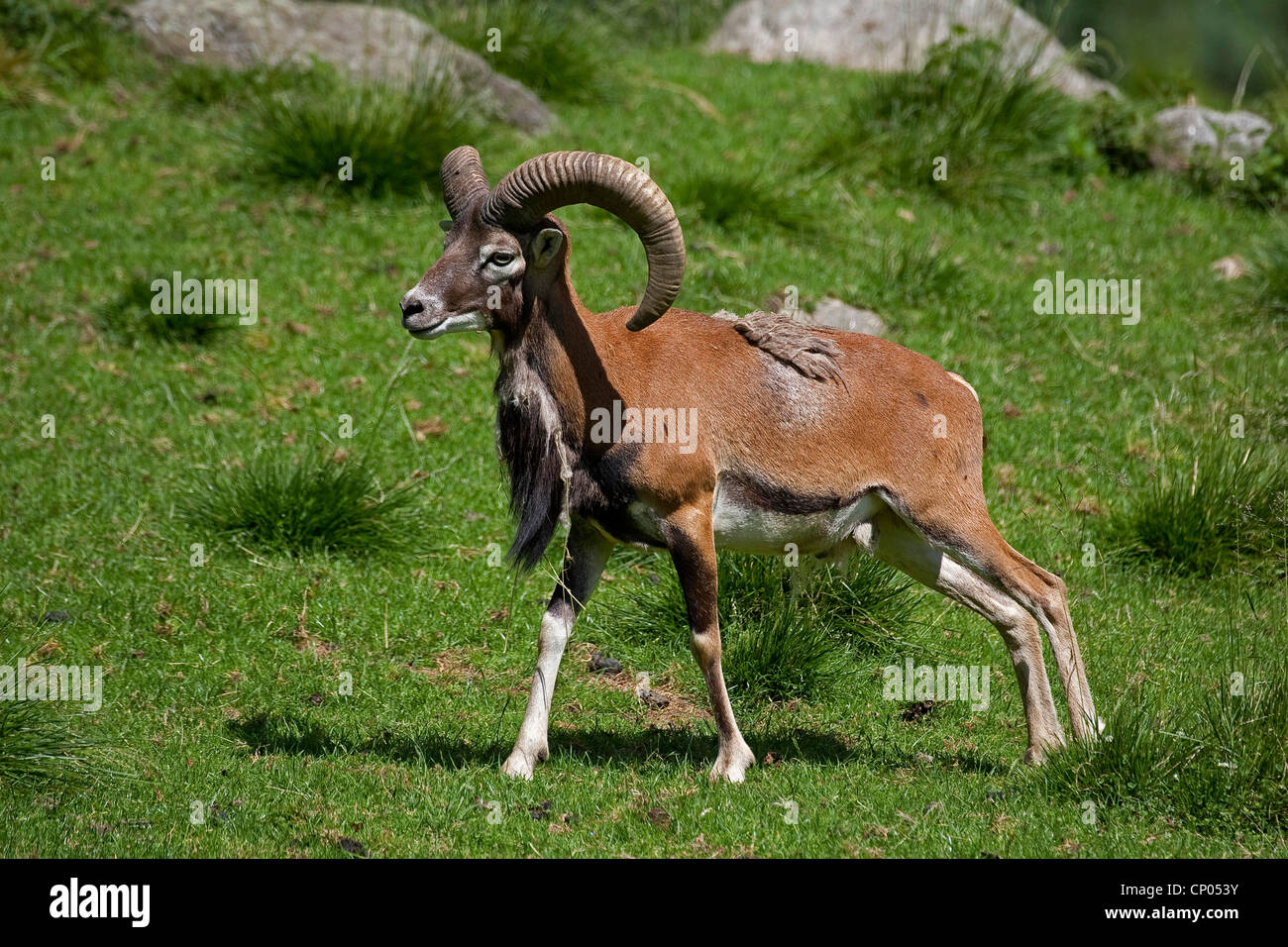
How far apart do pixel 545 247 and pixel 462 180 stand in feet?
1.98

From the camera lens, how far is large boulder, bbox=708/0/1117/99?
59.2ft

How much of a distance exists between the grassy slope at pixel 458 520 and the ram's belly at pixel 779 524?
1.16 metres

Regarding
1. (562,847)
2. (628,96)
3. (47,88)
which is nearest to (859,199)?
(628,96)

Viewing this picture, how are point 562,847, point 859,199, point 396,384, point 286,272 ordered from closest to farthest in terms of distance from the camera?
point 562,847, point 396,384, point 286,272, point 859,199

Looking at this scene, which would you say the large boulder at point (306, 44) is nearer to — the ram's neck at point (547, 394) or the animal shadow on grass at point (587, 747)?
the ram's neck at point (547, 394)

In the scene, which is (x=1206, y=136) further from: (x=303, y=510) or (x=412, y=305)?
(x=412, y=305)

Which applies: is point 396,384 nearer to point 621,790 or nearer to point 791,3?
point 621,790

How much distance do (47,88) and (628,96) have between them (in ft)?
20.8

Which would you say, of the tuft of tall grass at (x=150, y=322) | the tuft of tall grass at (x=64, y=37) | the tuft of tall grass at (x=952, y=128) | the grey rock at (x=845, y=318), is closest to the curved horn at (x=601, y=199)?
the grey rock at (x=845, y=318)

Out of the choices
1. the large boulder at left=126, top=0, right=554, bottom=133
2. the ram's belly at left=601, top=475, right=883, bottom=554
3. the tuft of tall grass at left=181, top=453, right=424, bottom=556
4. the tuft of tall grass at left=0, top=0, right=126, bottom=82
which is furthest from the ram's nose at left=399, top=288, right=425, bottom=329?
the tuft of tall grass at left=0, top=0, right=126, bottom=82

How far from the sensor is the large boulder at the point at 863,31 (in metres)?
18.0

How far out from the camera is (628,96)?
16.5 m

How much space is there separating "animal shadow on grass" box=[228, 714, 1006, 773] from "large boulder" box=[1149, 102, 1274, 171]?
34.1ft

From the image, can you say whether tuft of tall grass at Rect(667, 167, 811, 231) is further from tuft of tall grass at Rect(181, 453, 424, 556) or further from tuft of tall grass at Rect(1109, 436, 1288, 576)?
tuft of tall grass at Rect(181, 453, 424, 556)
